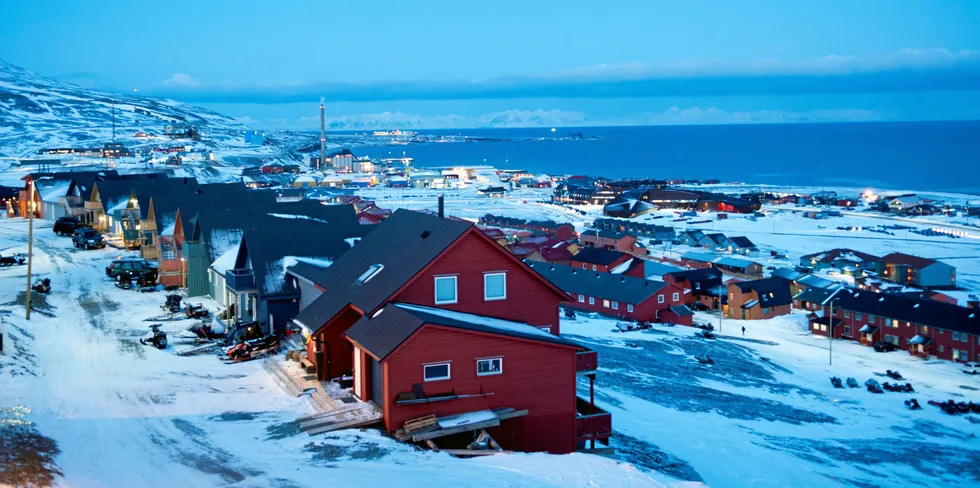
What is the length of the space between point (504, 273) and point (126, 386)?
8.82m

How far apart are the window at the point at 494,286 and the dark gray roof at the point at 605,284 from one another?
31.7 m

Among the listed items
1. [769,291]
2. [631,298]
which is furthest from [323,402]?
[769,291]

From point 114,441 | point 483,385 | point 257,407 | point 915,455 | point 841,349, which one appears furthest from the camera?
Answer: point 841,349

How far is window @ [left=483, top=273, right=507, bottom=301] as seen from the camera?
754 inches

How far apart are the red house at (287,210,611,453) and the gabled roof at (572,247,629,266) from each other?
4679 cm

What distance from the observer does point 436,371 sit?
16359 millimetres

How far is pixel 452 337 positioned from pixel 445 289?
2.48 metres

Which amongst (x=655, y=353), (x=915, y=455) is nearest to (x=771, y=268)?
(x=655, y=353)

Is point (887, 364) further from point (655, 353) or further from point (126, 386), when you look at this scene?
point (126, 386)

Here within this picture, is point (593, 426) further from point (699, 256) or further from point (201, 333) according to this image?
point (699, 256)

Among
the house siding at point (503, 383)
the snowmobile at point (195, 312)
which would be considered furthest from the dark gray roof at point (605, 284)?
the house siding at point (503, 383)

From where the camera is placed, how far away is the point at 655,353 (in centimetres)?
4012

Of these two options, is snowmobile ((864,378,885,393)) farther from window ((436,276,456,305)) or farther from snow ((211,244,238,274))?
snow ((211,244,238,274))

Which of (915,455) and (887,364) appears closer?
(915,455)
